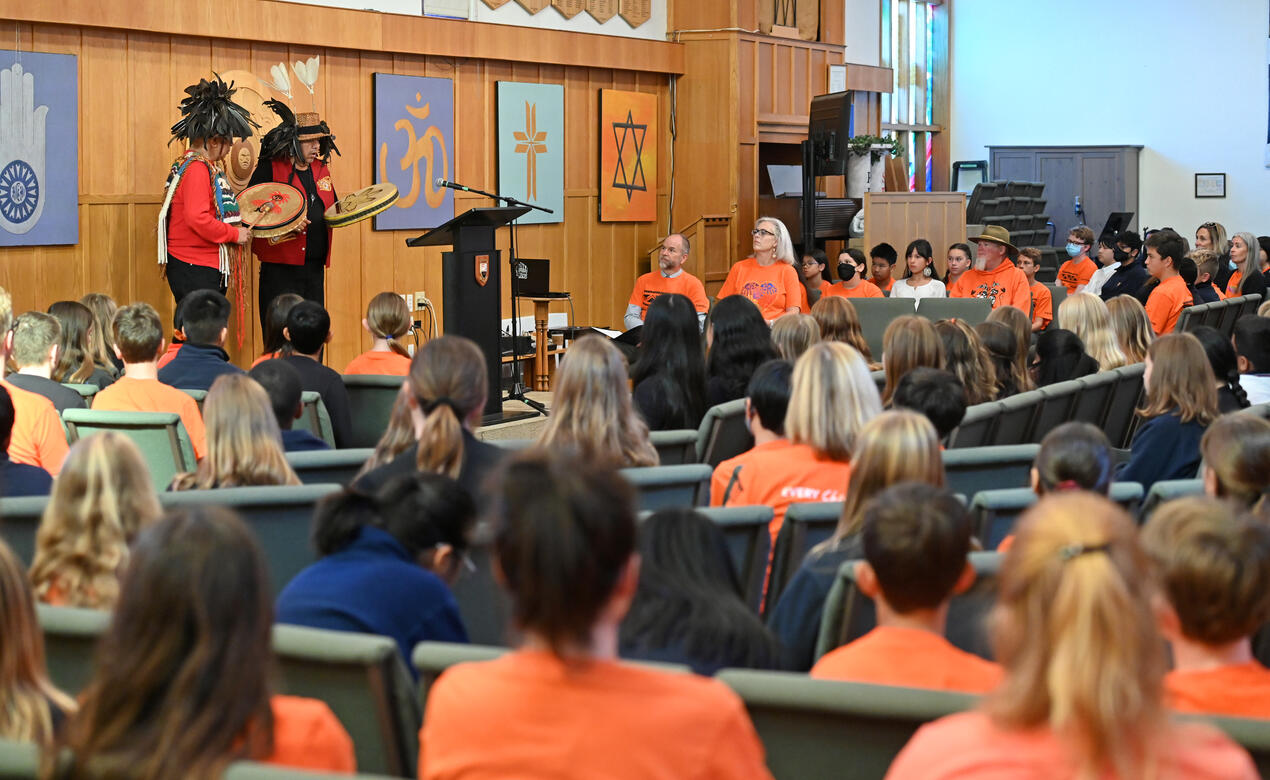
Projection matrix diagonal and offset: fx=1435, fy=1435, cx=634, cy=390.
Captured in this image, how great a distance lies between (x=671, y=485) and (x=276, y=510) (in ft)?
3.00

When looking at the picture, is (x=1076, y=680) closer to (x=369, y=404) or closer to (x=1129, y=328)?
(x=369, y=404)

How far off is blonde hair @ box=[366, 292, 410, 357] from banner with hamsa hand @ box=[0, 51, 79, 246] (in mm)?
2800

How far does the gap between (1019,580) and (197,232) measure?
Answer: 7.18m

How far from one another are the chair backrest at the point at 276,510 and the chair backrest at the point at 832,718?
1.41 m

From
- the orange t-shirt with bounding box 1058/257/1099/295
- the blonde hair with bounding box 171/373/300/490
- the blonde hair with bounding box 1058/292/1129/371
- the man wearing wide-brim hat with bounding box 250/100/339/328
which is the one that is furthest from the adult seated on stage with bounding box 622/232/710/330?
the blonde hair with bounding box 171/373/300/490

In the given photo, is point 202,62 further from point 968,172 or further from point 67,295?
point 968,172

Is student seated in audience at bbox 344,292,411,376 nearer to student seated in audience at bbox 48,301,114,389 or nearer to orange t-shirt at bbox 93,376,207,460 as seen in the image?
student seated in audience at bbox 48,301,114,389

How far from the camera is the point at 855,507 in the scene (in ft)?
9.38

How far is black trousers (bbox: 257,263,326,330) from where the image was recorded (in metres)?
8.70

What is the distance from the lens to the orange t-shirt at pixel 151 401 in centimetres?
459

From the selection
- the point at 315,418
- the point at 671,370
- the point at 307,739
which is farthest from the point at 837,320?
the point at 307,739

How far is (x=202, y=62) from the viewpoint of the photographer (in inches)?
347

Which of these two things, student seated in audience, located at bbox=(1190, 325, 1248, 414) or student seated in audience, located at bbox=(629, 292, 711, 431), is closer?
student seated in audience, located at bbox=(1190, 325, 1248, 414)

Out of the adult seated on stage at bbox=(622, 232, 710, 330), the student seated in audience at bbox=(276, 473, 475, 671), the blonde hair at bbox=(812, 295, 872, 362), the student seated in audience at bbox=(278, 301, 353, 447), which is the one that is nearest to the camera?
the student seated in audience at bbox=(276, 473, 475, 671)
